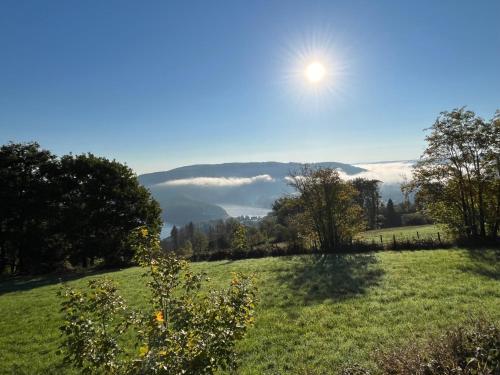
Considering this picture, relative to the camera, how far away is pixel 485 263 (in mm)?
23047

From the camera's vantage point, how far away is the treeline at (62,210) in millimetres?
41188

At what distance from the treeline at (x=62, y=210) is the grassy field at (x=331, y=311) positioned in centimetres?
1650

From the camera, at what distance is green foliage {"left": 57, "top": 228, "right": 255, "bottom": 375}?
17.2 ft

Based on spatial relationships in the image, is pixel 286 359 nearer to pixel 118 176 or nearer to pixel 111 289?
pixel 111 289

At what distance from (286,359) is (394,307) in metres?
6.58

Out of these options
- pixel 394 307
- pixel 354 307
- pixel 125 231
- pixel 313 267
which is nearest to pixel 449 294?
pixel 394 307

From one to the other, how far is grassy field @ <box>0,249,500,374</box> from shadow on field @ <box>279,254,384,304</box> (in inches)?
2.3

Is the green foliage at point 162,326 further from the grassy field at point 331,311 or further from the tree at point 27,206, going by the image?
the tree at point 27,206

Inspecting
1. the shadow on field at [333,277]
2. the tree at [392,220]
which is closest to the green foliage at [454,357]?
the shadow on field at [333,277]

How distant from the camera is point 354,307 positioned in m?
15.7

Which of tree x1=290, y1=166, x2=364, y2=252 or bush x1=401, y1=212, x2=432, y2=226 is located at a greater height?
tree x1=290, y1=166, x2=364, y2=252

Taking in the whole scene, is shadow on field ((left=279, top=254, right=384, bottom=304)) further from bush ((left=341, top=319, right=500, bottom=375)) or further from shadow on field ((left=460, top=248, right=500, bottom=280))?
bush ((left=341, top=319, right=500, bottom=375))

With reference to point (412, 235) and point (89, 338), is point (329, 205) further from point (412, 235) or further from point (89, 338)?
point (89, 338)

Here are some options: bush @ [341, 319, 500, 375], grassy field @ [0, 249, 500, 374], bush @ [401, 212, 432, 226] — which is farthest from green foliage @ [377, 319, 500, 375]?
bush @ [401, 212, 432, 226]
